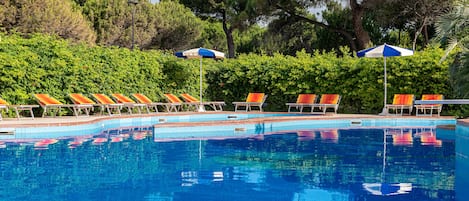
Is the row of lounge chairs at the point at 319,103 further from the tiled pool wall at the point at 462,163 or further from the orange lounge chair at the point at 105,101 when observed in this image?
the tiled pool wall at the point at 462,163

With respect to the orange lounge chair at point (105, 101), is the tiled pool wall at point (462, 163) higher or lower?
lower

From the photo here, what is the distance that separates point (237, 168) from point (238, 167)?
75 mm

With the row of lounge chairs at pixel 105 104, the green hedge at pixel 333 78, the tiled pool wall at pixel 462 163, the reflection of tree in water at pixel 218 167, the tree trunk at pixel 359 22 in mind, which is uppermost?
the tree trunk at pixel 359 22

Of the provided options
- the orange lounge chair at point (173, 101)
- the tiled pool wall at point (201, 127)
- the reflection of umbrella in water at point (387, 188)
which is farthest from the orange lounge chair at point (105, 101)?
the reflection of umbrella in water at point (387, 188)

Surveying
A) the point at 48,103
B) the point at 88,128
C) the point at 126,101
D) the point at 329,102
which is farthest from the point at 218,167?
the point at 329,102

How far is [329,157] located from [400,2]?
654 inches

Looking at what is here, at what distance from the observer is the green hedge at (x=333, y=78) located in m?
15.1

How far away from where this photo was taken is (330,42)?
96.2 ft

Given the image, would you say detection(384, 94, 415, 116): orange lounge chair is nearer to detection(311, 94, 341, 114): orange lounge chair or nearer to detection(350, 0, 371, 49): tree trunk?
detection(311, 94, 341, 114): orange lounge chair

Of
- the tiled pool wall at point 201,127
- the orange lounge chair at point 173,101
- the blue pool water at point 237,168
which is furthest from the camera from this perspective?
the orange lounge chair at point 173,101

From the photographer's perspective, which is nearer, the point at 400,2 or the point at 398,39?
the point at 400,2

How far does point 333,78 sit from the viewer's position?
16.6 meters

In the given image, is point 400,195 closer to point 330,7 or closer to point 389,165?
point 389,165

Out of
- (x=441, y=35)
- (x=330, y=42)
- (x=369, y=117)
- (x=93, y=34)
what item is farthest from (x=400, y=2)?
(x=93, y=34)
